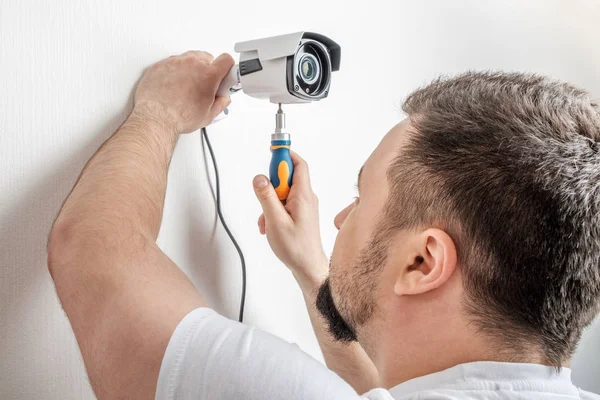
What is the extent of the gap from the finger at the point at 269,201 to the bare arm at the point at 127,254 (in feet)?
0.49

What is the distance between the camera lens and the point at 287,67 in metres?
0.81

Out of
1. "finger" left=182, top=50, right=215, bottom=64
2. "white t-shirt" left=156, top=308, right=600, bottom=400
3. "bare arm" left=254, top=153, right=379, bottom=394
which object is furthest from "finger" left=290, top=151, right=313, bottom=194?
"white t-shirt" left=156, top=308, right=600, bottom=400

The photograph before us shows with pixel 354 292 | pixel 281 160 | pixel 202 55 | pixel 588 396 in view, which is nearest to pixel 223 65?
pixel 202 55

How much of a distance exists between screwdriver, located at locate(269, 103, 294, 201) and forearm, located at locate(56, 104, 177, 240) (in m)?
0.16

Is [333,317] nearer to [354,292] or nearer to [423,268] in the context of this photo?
[354,292]

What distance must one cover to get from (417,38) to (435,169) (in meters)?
0.71

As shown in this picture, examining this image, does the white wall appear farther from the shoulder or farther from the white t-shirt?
the shoulder

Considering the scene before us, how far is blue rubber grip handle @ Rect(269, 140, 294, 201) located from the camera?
36.9 inches

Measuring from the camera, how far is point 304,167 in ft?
3.31

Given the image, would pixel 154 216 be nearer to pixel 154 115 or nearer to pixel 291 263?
pixel 154 115

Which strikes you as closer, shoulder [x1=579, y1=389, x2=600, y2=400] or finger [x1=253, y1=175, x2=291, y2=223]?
shoulder [x1=579, y1=389, x2=600, y2=400]

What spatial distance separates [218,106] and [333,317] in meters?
0.39

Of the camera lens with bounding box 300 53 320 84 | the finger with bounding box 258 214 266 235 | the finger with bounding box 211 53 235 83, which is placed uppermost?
the finger with bounding box 211 53 235 83

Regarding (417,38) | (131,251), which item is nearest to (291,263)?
(131,251)
